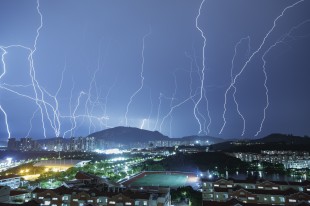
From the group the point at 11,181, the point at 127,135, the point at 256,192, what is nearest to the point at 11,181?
the point at 11,181

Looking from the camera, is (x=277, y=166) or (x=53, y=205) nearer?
(x=53, y=205)

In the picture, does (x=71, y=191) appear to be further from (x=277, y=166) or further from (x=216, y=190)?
(x=277, y=166)

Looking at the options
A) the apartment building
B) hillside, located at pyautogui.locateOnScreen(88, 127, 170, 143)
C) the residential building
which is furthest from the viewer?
hillside, located at pyautogui.locateOnScreen(88, 127, 170, 143)

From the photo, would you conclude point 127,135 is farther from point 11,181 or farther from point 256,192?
point 256,192

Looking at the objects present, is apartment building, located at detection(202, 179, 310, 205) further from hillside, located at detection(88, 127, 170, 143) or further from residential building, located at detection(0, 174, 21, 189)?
hillside, located at detection(88, 127, 170, 143)

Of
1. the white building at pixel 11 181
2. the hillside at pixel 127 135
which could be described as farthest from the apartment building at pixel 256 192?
the hillside at pixel 127 135

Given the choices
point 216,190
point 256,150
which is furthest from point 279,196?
point 256,150

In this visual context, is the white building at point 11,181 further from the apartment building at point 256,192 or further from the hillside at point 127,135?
the hillside at point 127,135

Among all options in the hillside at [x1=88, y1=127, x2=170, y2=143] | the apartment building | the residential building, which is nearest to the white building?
the residential building

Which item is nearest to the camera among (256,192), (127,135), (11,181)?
(256,192)

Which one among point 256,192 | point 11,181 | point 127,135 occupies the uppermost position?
point 127,135

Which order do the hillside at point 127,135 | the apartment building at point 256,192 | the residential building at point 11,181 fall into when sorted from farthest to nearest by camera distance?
1. the hillside at point 127,135
2. the residential building at point 11,181
3. the apartment building at point 256,192
